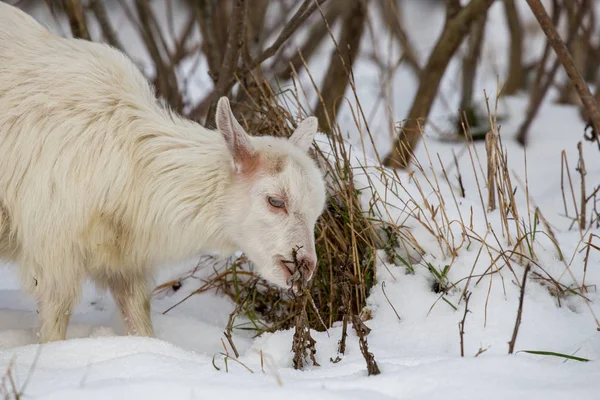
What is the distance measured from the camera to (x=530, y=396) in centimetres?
252

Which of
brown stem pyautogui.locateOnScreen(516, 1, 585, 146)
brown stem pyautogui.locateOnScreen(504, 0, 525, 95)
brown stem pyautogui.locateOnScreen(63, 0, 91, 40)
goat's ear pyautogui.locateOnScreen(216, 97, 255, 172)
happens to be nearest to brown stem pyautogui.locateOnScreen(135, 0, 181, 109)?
brown stem pyautogui.locateOnScreen(63, 0, 91, 40)

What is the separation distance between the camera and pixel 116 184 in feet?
11.7

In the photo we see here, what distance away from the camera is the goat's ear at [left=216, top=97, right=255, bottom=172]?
11.3 feet

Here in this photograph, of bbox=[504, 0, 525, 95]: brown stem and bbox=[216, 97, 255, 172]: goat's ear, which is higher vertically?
bbox=[504, 0, 525, 95]: brown stem

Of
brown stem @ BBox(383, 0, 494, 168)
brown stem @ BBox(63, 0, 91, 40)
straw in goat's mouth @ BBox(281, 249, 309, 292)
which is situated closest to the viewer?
straw in goat's mouth @ BBox(281, 249, 309, 292)

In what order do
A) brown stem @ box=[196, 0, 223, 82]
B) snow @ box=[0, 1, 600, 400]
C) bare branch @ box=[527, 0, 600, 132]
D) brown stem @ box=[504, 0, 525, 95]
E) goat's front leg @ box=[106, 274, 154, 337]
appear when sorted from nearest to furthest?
snow @ box=[0, 1, 600, 400] < bare branch @ box=[527, 0, 600, 132] < goat's front leg @ box=[106, 274, 154, 337] < brown stem @ box=[196, 0, 223, 82] < brown stem @ box=[504, 0, 525, 95]

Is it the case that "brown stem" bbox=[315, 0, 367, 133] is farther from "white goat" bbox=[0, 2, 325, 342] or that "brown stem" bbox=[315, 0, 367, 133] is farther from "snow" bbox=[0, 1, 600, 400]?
"white goat" bbox=[0, 2, 325, 342]

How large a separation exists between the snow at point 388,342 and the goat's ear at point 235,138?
0.72 metres

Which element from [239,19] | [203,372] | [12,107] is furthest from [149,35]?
[203,372]

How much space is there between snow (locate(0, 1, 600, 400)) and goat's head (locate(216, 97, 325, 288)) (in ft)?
1.23

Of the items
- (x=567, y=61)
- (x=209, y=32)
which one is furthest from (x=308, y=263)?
(x=209, y=32)

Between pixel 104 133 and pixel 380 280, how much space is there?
1.47 meters

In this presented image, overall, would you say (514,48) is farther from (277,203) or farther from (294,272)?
(294,272)

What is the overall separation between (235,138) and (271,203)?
328 millimetres
